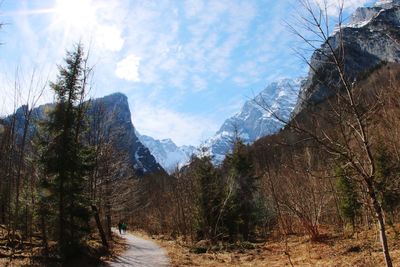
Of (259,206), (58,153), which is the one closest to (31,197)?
(58,153)

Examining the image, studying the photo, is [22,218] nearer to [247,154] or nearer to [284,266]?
[284,266]

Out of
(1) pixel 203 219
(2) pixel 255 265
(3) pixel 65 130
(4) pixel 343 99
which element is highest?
(3) pixel 65 130

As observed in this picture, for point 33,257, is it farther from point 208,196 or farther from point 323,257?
point 208,196

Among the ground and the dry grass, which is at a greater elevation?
the ground

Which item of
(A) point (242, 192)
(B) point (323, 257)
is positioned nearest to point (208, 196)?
(A) point (242, 192)

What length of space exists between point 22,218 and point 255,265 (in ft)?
41.3

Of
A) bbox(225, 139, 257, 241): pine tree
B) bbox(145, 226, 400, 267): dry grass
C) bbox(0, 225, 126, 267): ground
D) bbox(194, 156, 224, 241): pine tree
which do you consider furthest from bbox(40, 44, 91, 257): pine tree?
bbox(225, 139, 257, 241): pine tree

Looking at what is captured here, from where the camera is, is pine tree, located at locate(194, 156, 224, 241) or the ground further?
pine tree, located at locate(194, 156, 224, 241)

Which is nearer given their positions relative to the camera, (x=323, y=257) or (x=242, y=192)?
(x=323, y=257)

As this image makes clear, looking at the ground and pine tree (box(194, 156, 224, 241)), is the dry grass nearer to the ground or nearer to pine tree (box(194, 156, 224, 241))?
the ground

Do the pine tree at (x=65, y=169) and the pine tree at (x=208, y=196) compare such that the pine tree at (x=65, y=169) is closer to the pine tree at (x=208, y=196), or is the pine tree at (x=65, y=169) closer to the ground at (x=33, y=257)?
the ground at (x=33, y=257)

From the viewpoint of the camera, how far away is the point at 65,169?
52.9 feet

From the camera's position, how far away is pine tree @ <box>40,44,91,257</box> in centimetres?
1588

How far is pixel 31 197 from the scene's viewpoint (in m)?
16.5
